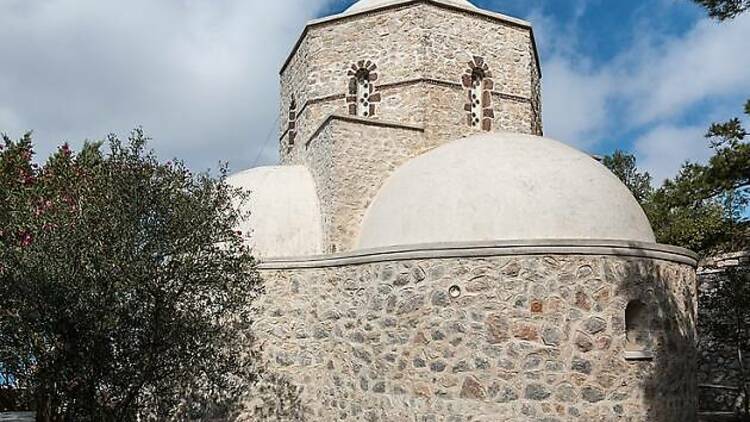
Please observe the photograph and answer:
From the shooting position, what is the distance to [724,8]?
8.00m

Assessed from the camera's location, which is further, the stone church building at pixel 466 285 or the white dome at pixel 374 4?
the white dome at pixel 374 4

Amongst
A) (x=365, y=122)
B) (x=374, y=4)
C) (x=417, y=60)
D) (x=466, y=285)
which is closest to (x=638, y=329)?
(x=466, y=285)

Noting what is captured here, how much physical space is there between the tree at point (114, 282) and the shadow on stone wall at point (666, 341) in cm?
476

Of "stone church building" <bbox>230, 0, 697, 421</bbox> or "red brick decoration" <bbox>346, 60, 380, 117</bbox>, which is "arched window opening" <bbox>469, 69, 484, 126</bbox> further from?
"red brick decoration" <bbox>346, 60, 380, 117</bbox>

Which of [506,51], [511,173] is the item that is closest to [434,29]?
[506,51]

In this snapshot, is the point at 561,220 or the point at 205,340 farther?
the point at 561,220

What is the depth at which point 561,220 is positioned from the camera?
26.7 ft

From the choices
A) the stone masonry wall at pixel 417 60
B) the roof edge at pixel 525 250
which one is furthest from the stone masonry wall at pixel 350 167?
the roof edge at pixel 525 250

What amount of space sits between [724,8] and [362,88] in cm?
663

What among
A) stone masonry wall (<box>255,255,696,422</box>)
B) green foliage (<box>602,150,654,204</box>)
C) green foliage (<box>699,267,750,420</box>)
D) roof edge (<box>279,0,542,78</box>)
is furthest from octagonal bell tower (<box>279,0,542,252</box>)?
green foliage (<box>602,150,654,204</box>)

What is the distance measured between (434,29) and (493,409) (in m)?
7.69

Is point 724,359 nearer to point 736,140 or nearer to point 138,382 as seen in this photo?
point 736,140

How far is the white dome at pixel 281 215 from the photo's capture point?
401 inches

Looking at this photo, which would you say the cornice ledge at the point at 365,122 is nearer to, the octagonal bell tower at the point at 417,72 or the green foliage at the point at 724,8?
the octagonal bell tower at the point at 417,72
